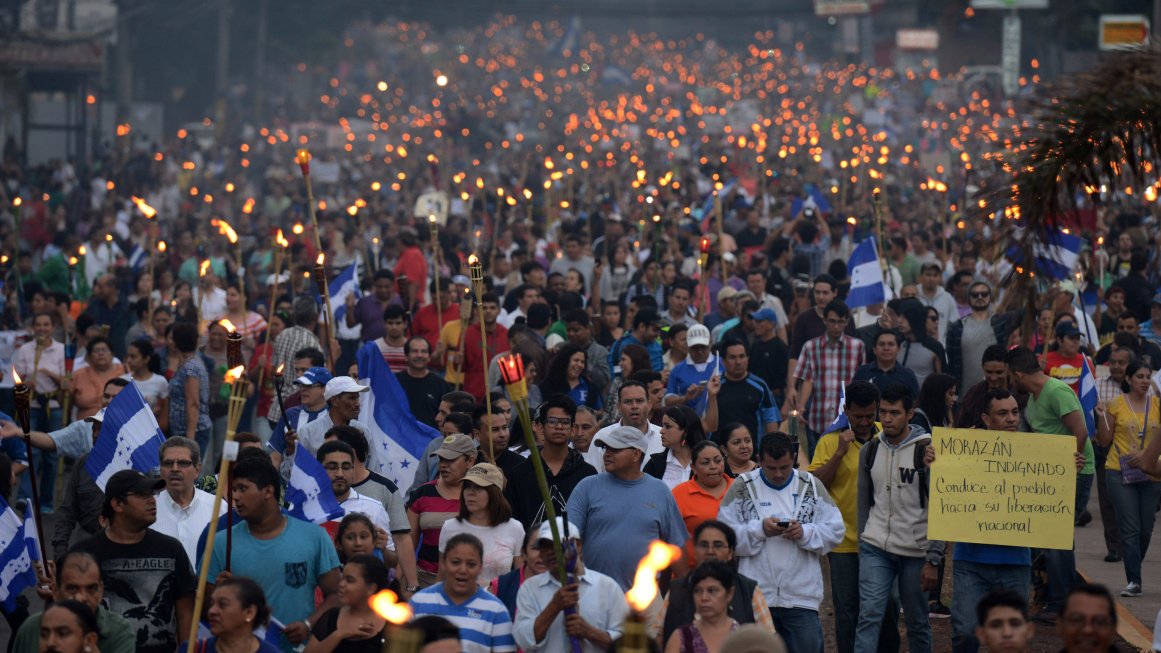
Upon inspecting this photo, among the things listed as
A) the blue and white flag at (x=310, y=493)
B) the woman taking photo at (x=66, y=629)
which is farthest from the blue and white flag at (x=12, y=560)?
the woman taking photo at (x=66, y=629)

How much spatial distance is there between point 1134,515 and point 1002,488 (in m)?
2.65

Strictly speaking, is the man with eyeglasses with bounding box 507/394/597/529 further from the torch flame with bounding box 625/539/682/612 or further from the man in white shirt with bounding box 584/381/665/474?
the torch flame with bounding box 625/539/682/612

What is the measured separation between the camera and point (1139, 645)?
33.4 feet

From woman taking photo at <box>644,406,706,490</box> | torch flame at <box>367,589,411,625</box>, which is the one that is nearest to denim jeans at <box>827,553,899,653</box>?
woman taking photo at <box>644,406,706,490</box>

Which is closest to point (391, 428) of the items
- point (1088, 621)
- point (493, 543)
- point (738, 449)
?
point (738, 449)

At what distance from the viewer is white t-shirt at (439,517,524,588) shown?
28.2 ft

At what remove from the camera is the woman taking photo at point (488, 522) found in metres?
8.60

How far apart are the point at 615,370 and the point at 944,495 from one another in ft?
16.5

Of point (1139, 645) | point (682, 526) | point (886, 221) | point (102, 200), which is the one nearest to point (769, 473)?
point (682, 526)

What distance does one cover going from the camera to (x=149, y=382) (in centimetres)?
1306

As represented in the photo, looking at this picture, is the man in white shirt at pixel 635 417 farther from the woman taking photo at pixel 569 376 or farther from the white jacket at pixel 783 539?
the woman taking photo at pixel 569 376

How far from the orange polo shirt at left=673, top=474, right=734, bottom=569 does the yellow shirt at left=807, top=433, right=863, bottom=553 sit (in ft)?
2.32

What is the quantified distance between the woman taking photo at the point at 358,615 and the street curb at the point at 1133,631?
4283 mm

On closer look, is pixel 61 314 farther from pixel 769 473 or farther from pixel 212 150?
pixel 212 150
